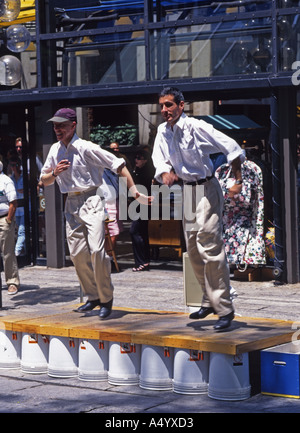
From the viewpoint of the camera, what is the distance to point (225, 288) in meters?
7.90

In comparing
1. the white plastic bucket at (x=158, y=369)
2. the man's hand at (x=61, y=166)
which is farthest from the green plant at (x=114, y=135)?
the white plastic bucket at (x=158, y=369)

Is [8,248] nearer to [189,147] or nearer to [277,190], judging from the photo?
[277,190]

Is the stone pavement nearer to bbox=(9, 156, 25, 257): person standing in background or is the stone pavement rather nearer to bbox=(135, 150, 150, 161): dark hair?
bbox=(9, 156, 25, 257): person standing in background

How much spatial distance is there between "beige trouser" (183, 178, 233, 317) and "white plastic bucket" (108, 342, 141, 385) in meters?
0.76

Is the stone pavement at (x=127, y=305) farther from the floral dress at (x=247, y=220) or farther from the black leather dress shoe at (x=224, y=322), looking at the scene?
the black leather dress shoe at (x=224, y=322)

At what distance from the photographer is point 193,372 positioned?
7.45 meters

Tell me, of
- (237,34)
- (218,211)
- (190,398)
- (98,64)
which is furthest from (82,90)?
(190,398)

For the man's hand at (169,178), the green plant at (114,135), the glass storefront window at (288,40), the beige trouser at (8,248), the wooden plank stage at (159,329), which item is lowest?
the wooden plank stage at (159,329)

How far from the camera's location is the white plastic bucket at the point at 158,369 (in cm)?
763

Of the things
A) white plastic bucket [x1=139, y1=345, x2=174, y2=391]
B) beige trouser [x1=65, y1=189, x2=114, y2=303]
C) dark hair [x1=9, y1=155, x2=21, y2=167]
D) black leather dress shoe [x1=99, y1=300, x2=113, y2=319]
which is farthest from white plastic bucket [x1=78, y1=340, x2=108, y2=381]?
dark hair [x1=9, y1=155, x2=21, y2=167]

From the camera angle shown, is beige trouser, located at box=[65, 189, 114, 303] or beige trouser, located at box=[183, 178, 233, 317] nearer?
beige trouser, located at box=[183, 178, 233, 317]

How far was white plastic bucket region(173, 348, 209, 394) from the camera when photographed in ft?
24.4

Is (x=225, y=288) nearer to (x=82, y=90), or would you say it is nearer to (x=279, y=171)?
(x=279, y=171)

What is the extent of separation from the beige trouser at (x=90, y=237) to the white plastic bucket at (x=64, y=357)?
638 millimetres
